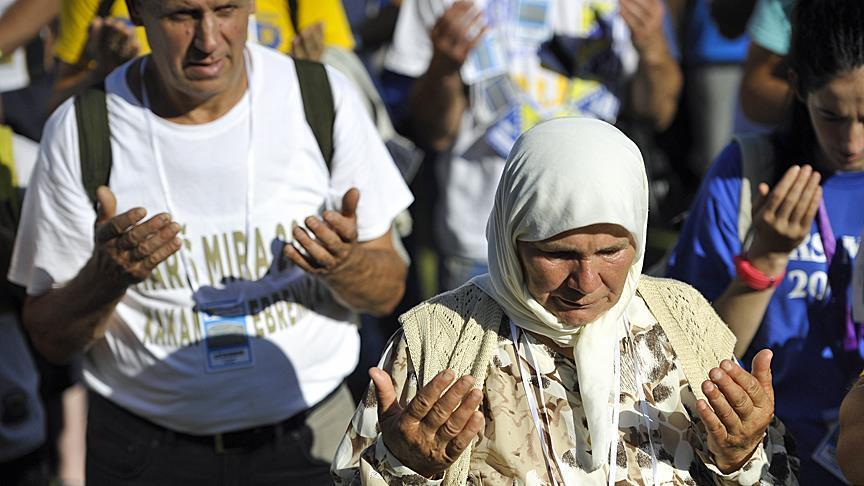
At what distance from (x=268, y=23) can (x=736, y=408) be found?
2.65m

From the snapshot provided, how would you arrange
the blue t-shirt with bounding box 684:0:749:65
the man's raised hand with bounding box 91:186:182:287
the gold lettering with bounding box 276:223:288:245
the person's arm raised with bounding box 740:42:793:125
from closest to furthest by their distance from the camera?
the man's raised hand with bounding box 91:186:182:287
the gold lettering with bounding box 276:223:288:245
the person's arm raised with bounding box 740:42:793:125
the blue t-shirt with bounding box 684:0:749:65

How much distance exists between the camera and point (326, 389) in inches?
150

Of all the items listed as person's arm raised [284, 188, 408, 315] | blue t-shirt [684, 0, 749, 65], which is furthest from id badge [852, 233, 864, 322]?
blue t-shirt [684, 0, 749, 65]

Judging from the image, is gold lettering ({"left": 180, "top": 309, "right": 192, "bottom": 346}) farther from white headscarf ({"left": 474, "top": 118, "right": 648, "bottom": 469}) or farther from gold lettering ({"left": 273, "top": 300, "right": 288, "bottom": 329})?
white headscarf ({"left": 474, "top": 118, "right": 648, "bottom": 469})

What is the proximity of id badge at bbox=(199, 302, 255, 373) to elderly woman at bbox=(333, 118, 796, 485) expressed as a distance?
78 centimetres

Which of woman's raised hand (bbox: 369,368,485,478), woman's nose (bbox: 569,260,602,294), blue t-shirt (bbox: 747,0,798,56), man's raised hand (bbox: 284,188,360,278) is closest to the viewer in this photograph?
woman's raised hand (bbox: 369,368,485,478)

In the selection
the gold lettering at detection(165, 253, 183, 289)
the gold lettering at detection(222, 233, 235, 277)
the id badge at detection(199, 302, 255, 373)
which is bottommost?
the id badge at detection(199, 302, 255, 373)

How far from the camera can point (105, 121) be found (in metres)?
3.64

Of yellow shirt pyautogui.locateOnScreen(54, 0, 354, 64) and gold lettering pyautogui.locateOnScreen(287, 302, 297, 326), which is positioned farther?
yellow shirt pyautogui.locateOnScreen(54, 0, 354, 64)

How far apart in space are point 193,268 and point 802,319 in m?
1.71

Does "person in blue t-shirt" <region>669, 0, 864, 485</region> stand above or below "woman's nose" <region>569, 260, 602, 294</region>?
below

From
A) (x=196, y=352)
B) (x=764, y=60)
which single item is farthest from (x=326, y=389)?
(x=764, y=60)

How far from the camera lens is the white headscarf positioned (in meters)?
2.77

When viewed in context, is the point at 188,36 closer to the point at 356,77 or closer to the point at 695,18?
the point at 356,77
